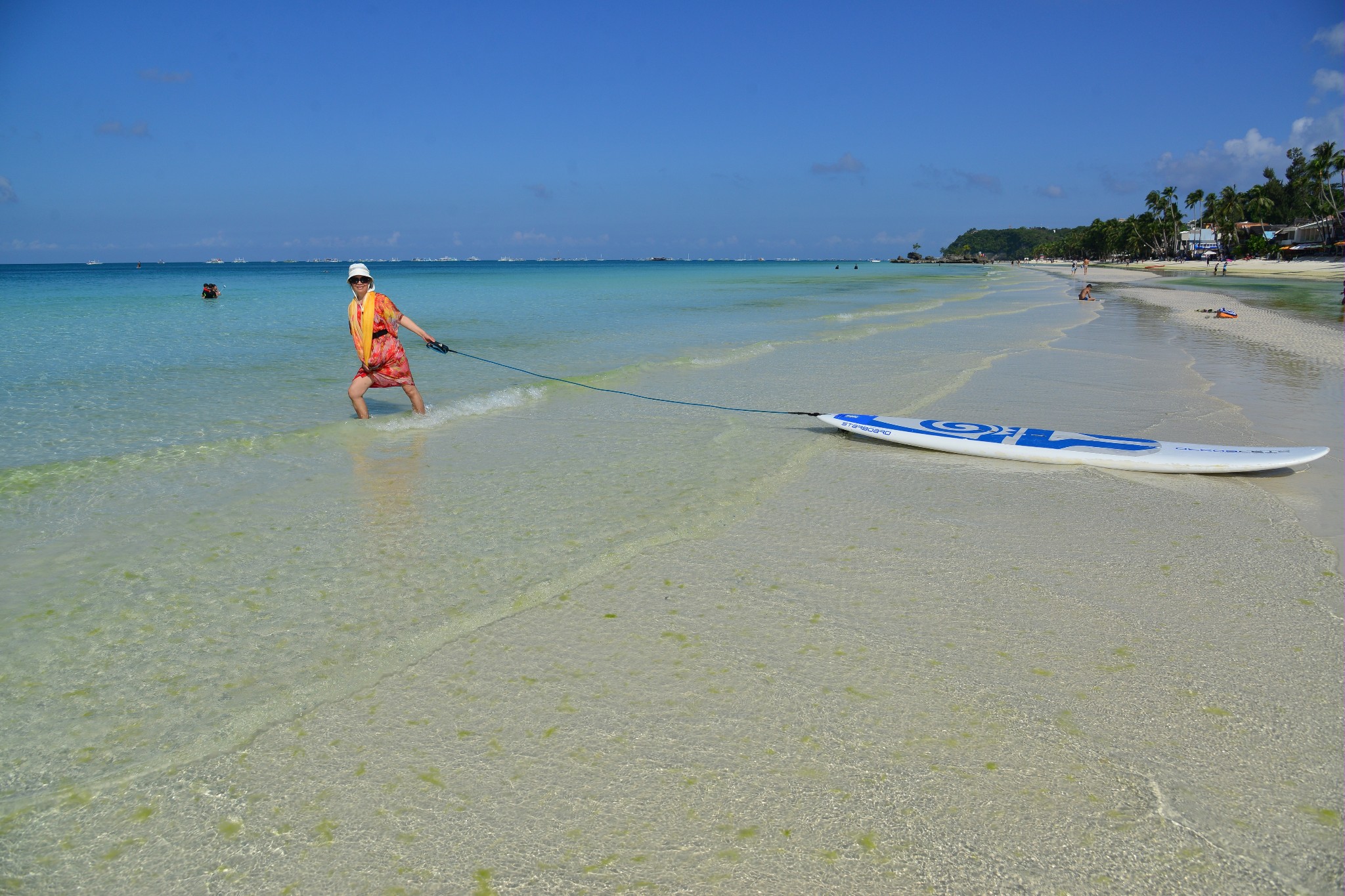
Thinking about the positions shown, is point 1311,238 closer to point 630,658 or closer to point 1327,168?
point 1327,168

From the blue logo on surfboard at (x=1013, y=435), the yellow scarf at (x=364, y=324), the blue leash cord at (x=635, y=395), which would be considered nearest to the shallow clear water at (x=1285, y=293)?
the blue logo on surfboard at (x=1013, y=435)

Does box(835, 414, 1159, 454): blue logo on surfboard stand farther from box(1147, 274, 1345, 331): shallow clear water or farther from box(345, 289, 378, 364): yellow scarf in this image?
box(1147, 274, 1345, 331): shallow clear water

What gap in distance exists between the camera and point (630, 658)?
391 centimetres

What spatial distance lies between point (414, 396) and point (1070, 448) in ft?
23.1

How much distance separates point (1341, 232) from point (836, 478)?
97.7 m

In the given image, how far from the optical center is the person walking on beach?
872 centimetres

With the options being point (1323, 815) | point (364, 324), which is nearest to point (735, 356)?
point (364, 324)

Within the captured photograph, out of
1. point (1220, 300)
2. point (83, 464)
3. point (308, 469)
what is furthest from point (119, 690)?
point (1220, 300)

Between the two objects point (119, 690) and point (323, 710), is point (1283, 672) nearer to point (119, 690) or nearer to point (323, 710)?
point (323, 710)

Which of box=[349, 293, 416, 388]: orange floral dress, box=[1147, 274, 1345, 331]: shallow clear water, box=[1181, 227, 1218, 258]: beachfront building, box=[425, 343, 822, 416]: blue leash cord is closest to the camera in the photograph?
box=[349, 293, 416, 388]: orange floral dress

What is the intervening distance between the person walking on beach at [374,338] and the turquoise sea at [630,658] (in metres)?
0.56

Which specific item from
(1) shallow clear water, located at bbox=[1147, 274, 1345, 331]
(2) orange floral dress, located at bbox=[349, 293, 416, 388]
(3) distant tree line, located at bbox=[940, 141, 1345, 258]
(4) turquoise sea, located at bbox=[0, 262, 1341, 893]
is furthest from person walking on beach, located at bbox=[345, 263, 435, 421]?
(3) distant tree line, located at bbox=[940, 141, 1345, 258]

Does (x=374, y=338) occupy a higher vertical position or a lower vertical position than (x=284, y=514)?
higher

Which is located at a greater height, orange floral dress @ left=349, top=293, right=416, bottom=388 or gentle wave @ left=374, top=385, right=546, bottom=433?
orange floral dress @ left=349, top=293, right=416, bottom=388
